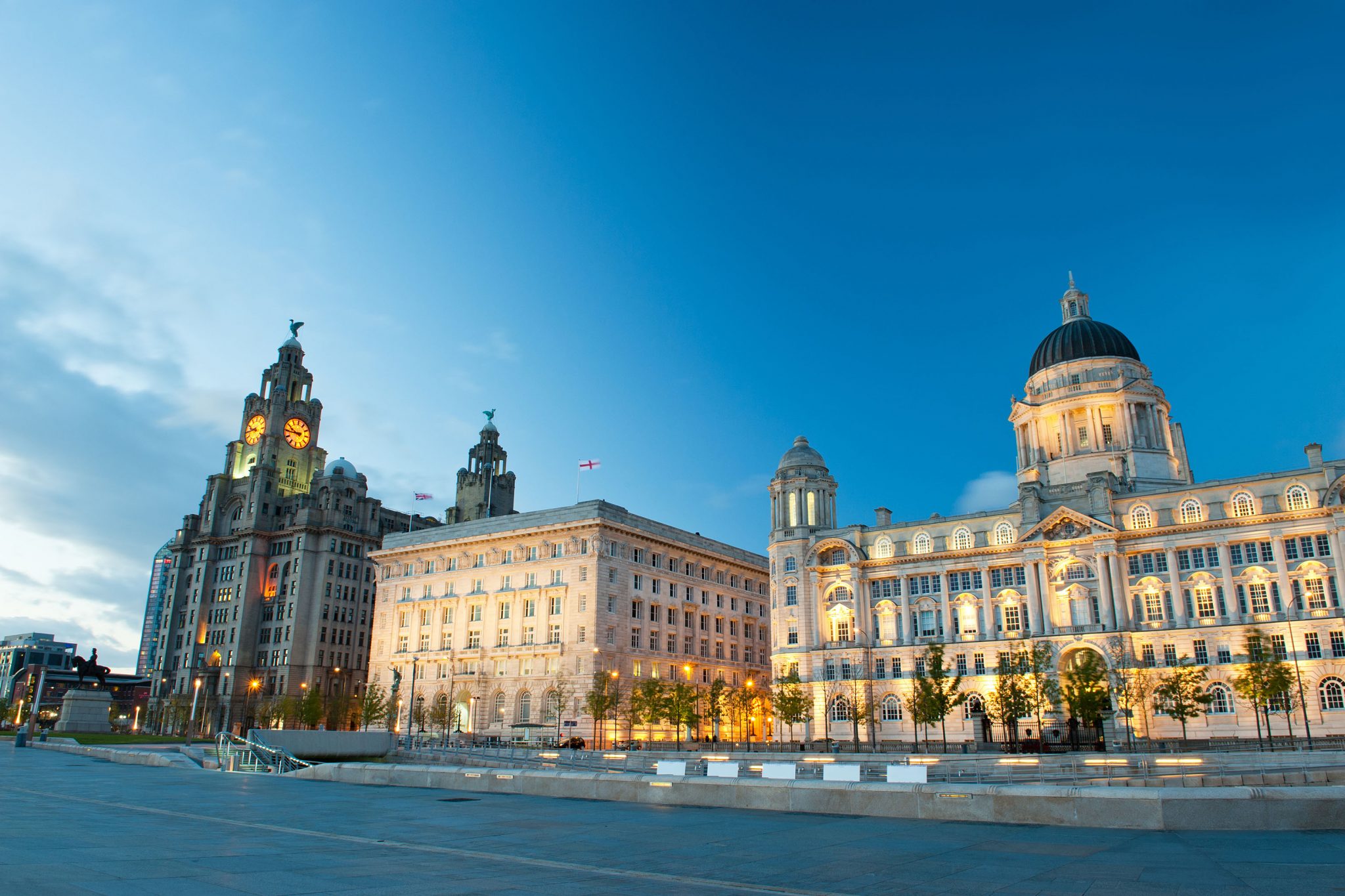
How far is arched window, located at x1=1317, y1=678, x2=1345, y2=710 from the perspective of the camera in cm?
7550

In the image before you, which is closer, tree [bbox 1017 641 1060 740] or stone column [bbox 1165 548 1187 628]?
tree [bbox 1017 641 1060 740]

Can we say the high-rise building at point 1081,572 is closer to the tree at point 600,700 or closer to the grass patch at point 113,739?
the tree at point 600,700

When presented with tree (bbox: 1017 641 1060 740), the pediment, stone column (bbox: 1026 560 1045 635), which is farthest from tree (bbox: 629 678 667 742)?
the pediment

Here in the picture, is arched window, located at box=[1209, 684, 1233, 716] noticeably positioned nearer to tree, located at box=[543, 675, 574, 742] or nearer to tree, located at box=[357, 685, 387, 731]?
tree, located at box=[543, 675, 574, 742]

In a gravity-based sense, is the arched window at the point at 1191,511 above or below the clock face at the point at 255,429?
below

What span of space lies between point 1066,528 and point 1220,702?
62.4 ft

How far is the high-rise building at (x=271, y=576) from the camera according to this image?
5325 inches

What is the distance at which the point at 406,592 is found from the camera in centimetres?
11488

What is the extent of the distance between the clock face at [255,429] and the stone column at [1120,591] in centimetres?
12614

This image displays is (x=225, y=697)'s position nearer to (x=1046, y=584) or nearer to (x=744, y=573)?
(x=744, y=573)

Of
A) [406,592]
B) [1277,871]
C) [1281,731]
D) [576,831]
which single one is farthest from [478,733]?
[1277,871]

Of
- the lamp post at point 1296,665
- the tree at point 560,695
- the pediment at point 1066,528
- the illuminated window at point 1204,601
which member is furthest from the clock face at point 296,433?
the lamp post at point 1296,665

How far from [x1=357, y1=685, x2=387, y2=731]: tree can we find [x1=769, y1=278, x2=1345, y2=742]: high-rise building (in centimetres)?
4229

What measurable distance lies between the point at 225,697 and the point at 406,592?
40022 millimetres
